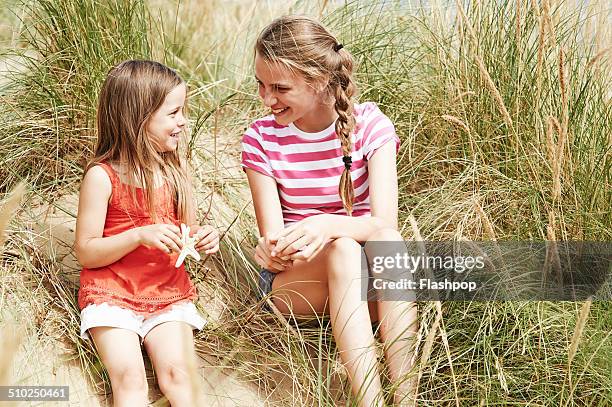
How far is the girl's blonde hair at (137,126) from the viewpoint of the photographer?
2.64 metres

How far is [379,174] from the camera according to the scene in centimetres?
270

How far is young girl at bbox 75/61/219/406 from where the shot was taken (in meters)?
2.46

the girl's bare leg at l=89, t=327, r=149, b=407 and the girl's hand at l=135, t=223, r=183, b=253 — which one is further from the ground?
the girl's hand at l=135, t=223, r=183, b=253

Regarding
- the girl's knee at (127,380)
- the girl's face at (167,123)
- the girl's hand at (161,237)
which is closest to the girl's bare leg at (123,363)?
the girl's knee at (127,380)

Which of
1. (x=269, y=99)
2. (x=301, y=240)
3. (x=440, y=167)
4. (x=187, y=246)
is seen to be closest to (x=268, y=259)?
(x=301, y=240)

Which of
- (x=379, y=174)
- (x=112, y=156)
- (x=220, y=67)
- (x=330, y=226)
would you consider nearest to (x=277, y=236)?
(x=330, y=226)

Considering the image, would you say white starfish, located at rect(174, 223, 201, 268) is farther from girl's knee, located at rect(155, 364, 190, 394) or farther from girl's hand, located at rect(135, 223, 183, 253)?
girl's knee, located at rect(155, 364, 190, 394)

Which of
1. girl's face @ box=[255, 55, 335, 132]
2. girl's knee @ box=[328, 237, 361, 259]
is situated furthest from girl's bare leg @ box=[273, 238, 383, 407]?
girl's face @ box=[255, 55, 335, 132]

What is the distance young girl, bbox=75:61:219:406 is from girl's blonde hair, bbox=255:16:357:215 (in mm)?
352

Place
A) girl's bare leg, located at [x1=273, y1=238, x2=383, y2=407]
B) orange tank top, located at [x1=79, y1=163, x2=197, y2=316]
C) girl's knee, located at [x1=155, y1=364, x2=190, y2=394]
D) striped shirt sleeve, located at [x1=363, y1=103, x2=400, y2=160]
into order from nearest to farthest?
girl's bare leg, located at [x1=273, y1=238, x2=383, y2=407] < girl's knee, located at [x1=155, y1=364, x2=190, y2=394] < orange tank top, located at [x1=79, y1=163, x2=197, y2=316] < striped shirt sleeve, located at [x1=363, y1=103, x2=400, y2=160]

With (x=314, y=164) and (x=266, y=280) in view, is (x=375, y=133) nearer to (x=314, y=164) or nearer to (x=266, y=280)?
(x=314, y=164)

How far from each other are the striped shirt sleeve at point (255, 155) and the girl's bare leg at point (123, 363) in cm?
71

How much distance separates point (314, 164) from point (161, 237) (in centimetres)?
64

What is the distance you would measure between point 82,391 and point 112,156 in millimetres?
748
